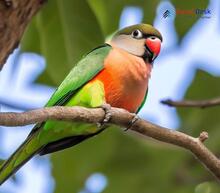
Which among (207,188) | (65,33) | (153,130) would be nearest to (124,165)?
(207,188)

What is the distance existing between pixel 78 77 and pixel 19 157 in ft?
1.72

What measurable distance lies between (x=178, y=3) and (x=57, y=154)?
4.19 feet

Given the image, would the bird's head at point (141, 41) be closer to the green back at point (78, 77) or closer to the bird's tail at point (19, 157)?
the green back at point (78, 77)

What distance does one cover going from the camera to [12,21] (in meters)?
2.74

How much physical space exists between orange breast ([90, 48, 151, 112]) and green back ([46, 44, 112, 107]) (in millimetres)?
38

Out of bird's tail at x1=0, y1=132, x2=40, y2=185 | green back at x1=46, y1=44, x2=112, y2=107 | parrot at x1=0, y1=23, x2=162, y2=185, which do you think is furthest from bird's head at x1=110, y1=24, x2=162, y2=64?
bird's tail at x1=0, y1=132, x2=40, y2=185

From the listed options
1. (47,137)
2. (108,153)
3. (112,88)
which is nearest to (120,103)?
(112,88)

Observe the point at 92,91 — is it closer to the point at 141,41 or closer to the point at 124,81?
the point at 124,81

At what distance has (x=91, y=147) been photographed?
4.00m

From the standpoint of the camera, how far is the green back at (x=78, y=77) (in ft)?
10.5

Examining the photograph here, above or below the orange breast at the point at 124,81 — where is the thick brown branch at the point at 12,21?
above

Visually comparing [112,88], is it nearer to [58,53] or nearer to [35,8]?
[58,53]

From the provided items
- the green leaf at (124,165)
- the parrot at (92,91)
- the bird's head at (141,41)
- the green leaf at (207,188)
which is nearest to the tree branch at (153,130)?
the parrot at (92,91)

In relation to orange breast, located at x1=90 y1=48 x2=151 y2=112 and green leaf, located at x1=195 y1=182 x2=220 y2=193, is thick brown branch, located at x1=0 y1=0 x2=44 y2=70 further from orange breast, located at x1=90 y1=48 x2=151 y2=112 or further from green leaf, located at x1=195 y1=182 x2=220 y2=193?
green leaf, located at x1=195 y1=182 x2=220 y2=193
